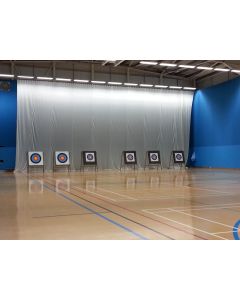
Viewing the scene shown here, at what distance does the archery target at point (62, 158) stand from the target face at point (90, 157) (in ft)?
2.28

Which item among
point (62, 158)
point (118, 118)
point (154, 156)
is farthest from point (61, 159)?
point (154, 156)

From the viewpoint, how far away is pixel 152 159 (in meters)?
14.4

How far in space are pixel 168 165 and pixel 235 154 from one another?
3119 millimetres

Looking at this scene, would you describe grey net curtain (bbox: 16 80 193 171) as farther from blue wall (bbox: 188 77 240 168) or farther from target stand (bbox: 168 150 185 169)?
blue wall (bbox: 188 77 240 168)

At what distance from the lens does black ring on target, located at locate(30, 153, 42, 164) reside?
12.7m

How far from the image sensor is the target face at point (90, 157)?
1335 cm

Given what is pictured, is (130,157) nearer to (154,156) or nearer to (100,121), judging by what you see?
(154,156)

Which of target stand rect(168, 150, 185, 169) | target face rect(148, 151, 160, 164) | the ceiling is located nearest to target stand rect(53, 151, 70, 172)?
the ceiling

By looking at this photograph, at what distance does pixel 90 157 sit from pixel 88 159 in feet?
0.39
